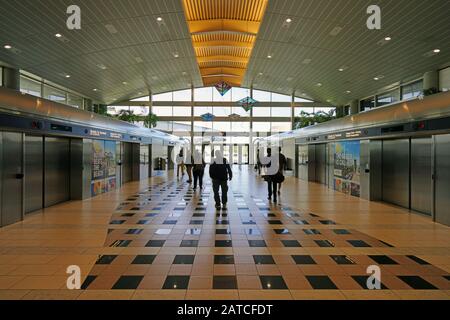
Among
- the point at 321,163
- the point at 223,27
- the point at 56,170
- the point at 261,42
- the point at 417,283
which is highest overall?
the point at 223,27

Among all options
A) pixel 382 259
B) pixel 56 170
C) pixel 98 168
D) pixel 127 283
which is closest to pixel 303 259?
pixel 382 259

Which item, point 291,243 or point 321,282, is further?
point 291,243

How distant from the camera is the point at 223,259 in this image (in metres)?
4.45

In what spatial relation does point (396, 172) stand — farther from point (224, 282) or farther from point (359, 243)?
point (224, 282)

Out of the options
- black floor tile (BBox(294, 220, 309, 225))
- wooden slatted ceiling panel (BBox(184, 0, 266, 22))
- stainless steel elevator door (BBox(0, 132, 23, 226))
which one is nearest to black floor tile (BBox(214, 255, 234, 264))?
black floor tile (BBox(294, 220, 309, 225))

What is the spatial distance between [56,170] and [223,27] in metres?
12.1

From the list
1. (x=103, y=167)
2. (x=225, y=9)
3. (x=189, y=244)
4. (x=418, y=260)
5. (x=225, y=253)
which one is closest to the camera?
(x=418, y=260)

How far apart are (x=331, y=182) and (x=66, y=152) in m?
10.4

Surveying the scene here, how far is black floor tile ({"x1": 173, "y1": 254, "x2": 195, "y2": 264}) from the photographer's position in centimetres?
433

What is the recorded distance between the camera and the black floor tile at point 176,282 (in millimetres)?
3515

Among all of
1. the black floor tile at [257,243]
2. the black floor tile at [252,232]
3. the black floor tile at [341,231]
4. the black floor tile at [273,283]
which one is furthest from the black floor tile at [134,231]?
the black floor tile at [341,231]
